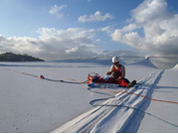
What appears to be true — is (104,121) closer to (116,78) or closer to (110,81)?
(110,81)

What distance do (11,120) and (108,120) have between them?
35.8 inches

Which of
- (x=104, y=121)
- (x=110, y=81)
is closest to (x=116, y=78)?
(x=110, y=81)

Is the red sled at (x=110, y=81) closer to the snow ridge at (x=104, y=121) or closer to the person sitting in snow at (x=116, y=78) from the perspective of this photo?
the person sitting in snow at (x=116, y=78)

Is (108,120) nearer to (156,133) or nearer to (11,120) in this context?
(156,133)

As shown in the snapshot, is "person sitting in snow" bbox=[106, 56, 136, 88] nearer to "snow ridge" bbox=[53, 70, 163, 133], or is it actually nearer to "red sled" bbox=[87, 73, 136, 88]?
"red sled" bbox=[87, 73, 136, 88]

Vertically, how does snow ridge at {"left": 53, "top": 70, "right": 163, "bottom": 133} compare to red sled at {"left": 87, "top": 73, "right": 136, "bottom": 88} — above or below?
below

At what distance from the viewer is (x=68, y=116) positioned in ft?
4.12

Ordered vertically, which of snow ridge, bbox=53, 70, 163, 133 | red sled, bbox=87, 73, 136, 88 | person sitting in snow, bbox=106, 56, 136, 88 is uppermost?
person sitting in snow, bbox=106, 56, 136, 88

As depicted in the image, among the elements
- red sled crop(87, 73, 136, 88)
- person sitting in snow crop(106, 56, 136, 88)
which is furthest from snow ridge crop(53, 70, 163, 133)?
person sitting in snow crop(106, 56, 136, 88)

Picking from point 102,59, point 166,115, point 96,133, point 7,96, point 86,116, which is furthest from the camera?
point 102,59

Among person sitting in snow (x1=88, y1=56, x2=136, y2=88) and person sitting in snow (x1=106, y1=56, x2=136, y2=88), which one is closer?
person sitting in snow (x1=88, y1=56, x2=136, y2=88)

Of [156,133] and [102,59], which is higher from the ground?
[102,59]

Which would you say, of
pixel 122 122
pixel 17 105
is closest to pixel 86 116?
pixel 122 122

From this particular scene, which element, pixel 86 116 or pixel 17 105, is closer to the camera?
pixel 86 116
